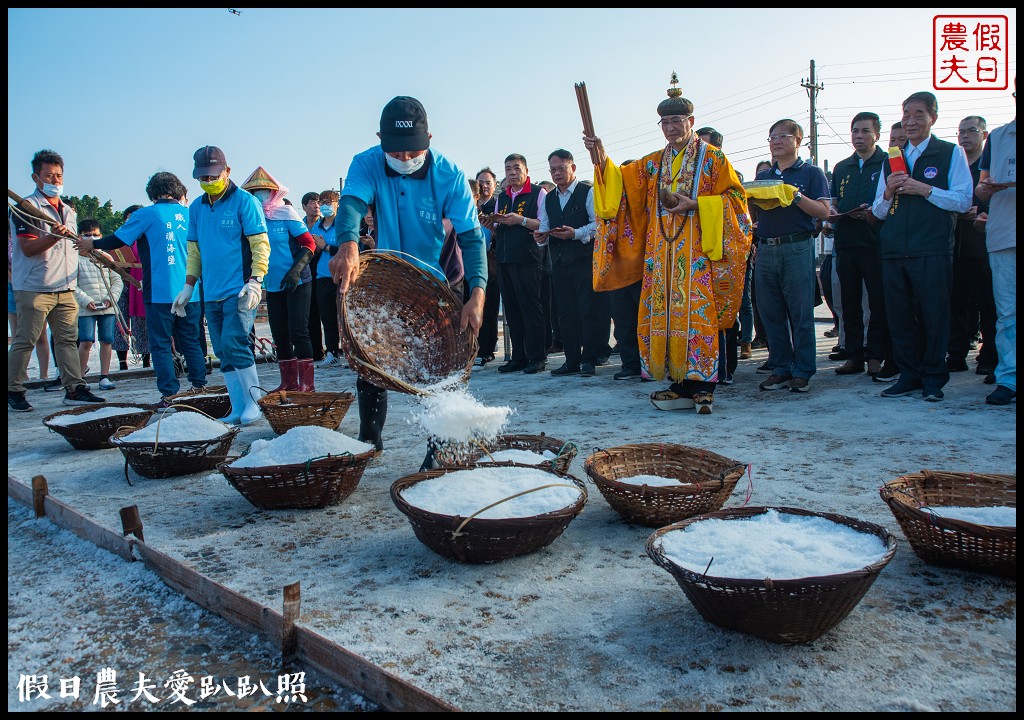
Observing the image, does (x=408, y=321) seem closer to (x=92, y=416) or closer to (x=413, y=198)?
(x=413, y=198)

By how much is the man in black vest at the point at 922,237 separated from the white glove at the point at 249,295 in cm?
476

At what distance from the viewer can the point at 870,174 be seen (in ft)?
20.4

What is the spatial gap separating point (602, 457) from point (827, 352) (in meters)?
6.00

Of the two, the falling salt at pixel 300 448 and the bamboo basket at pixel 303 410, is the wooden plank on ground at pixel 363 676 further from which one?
the bamboo basket at pixel 303 410

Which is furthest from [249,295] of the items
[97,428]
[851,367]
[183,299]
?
[851,367]

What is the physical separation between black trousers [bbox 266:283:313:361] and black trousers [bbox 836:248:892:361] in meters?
4.91

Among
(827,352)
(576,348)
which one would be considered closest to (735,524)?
(576,348)

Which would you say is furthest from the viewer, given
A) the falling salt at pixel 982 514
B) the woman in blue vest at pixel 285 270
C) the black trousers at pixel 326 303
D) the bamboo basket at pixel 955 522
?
the black trousers at pixel 326 303

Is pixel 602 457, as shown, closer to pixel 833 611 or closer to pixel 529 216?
pixel 833 611

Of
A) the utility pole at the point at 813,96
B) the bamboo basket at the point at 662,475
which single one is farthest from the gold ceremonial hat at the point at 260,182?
the utility pole at the point at 813,96

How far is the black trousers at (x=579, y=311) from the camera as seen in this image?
7574 mm

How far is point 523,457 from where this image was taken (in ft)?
12.0

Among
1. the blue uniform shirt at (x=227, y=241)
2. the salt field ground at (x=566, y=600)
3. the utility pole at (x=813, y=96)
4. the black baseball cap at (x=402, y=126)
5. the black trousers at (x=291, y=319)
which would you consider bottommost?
the salt field ground at (x=566, y=600)

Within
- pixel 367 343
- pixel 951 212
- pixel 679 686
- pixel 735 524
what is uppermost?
pixel 951 212
